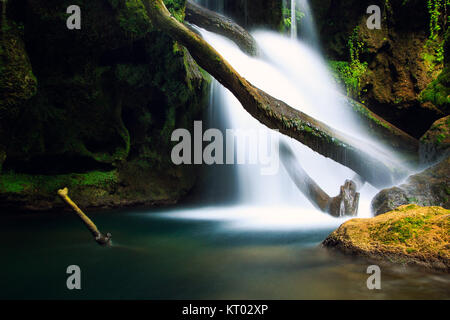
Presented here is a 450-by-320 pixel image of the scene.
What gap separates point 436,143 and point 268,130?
500cm

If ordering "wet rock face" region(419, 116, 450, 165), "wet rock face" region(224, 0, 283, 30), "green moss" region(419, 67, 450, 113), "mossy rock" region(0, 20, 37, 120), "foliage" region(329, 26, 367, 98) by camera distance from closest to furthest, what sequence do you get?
1. "mossy rock" region(0, 20, 37, 120)
2. "wet rock face" region(419, 116, 450, 165)
3. "green moss" region(419, 67, 450, 113)
4. "foliage" region(329, 26, 367, 98)
5. "wet rock face" region(224, 0, 283, 30)

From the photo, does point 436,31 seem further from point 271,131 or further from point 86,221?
point 86,221

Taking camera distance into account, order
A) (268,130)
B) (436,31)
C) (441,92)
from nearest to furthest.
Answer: (441,92) < (268,130) < (436,31)

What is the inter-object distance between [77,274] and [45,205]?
5.79m

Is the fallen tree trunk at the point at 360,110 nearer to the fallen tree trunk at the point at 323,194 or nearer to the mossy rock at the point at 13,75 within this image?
the fallen tree trunk at the point at 323,194

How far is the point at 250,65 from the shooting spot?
10156 millimetres

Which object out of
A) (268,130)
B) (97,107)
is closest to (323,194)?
(268,130)

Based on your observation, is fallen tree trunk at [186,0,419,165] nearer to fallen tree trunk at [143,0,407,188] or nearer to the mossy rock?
fallen tree trunk at [143,0,407,188]

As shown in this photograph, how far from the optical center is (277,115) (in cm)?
635

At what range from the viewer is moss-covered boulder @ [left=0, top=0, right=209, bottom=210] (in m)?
7.86

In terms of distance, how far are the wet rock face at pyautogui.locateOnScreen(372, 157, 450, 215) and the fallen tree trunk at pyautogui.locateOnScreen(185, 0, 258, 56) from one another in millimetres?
6661

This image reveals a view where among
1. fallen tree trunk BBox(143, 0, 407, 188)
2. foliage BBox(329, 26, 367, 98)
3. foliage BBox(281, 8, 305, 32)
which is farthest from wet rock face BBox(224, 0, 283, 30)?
fallen tree trunk BBox(143, 0, 407, 188)

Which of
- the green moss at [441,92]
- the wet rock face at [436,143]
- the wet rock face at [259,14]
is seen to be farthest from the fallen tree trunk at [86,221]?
the wet rock face at [259,14]

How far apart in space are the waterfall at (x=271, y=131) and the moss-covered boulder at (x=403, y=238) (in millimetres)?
4994
